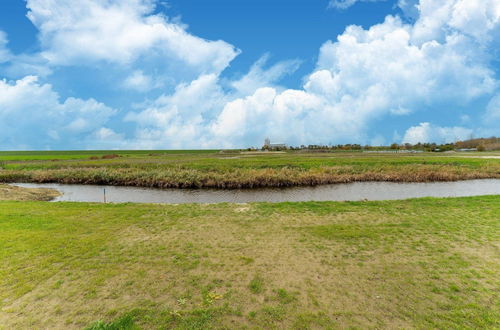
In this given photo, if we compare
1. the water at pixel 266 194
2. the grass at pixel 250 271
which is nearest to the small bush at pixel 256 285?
the grass at pixel 250 271

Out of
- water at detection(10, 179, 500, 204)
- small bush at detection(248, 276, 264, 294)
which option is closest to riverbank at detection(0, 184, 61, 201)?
water at detection(10, 179, 500, 204)

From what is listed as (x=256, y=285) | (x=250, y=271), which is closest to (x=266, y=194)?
(x=250, y=271)

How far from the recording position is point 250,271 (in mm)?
6691

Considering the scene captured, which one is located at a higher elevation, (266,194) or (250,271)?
(250,271)

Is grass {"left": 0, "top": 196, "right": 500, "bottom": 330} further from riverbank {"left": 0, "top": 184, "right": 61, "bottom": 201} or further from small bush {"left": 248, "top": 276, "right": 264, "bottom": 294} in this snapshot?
riverbank {"left": 0, "top": 184, "right": 61, "bottom": 201}

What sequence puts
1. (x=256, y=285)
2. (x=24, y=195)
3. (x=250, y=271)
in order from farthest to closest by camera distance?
(x=24, y=195)
(x=250, y=271)
(x=256, y=285)

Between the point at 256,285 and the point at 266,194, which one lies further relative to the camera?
the point at 266,194

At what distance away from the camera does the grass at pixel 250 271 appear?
4898mm

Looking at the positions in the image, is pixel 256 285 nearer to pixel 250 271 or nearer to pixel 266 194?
pixel 250 271

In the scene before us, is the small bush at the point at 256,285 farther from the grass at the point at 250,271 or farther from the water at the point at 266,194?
the water at the point at 266,194

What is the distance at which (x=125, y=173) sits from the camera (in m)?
33.4

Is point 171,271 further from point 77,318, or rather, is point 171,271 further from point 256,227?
point 256,227

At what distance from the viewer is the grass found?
16.1ft

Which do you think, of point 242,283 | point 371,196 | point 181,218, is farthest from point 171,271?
point 371,196
